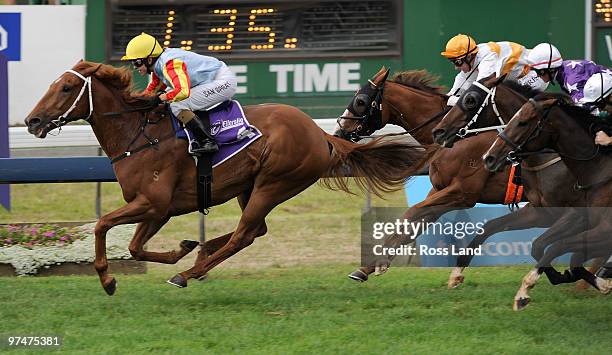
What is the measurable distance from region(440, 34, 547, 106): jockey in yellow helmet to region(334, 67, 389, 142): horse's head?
548 millimetres

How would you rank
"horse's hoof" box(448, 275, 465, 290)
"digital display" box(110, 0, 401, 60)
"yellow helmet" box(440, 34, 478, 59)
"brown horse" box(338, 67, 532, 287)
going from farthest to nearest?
1. "digital display" box(110, 0, 401, 60)
2. "yellow helmet" box(440, 34, 478, 59)
3. "brown horse" box(338, 67, 532, 287)
4. "horse's hoof" box(448, 275, 465, 290)

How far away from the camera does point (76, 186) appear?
13984mm

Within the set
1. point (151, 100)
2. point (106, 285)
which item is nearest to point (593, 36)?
point (151, 100)

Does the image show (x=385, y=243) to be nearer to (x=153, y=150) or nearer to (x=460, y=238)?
(x=460, y=238)

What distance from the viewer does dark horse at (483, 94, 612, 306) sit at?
263 inches

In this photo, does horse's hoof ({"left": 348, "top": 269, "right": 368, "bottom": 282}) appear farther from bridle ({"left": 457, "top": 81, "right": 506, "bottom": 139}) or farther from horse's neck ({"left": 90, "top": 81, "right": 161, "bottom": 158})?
horse's neck ({"left": 90, "top": 81, "right": 161, "bottom": 158})

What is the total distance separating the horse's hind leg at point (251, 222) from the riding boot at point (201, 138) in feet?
1.54

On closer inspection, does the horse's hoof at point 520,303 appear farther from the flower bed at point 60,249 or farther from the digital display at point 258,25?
the digital display at point 258,25

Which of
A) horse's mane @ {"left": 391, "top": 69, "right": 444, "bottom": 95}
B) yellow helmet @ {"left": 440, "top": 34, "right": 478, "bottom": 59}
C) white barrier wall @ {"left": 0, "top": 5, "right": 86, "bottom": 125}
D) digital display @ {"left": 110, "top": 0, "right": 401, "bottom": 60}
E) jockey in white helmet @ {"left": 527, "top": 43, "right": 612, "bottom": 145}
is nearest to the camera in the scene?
jockey in white helmet @ {"left": 527, "top": 43, "right": 612, "bottom": 145}

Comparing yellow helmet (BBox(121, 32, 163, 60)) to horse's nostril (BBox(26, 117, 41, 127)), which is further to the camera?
yellow helmet (BBox(121, 32, 163, 60))

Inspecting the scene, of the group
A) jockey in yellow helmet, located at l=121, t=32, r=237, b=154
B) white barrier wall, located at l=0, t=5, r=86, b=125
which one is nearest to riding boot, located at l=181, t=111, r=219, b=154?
jockey in yellow helmet, located at l=121, t=32, r=237, b=154

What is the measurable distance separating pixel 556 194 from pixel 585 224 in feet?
1.38

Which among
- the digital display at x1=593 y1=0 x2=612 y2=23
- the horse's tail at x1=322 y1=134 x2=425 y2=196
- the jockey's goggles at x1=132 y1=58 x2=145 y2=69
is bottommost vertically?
the horse's tail at x1=322 y1=134 x2=425 y2=196

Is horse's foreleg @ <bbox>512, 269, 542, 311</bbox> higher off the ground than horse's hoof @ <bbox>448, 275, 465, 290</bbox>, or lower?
higher
